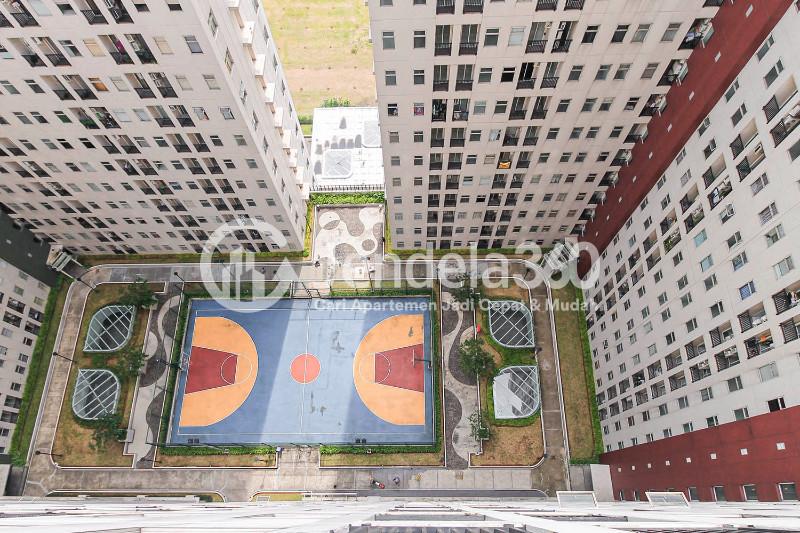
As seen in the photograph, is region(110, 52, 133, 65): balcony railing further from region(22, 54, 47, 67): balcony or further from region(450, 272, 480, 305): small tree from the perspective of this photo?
region(450, 272, 480, 305): small tree

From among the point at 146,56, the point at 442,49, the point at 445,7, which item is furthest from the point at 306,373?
the point at 445,7

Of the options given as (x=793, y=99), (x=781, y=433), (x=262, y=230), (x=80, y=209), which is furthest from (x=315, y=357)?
(x=793, y=99)

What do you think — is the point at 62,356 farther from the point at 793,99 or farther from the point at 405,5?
the point at 793,99

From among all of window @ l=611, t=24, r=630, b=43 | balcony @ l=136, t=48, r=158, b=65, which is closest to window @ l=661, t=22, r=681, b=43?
window @ l=611, t=24, r=630, b=43

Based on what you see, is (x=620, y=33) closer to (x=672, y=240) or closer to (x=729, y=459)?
(x=672, y=240)

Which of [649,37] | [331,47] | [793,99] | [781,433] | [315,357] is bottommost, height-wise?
[781,433]
